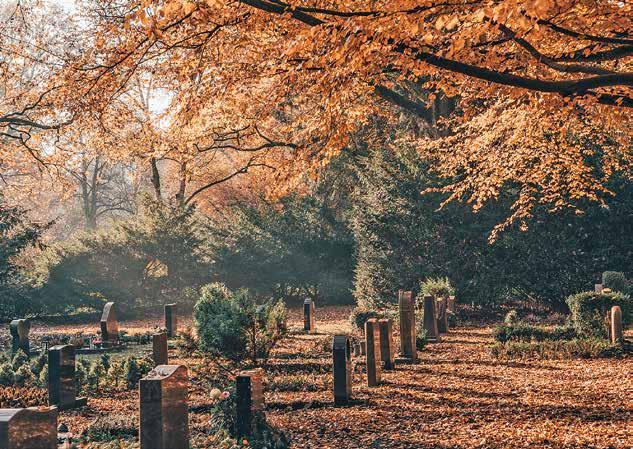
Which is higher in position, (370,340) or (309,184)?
(309,184)

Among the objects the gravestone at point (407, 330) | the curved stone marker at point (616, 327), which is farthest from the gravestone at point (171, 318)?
the curved stone marker at point (616, 327)

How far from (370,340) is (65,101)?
8.04m

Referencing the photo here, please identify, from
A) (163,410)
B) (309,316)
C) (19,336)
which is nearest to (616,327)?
Answer: (309,316)

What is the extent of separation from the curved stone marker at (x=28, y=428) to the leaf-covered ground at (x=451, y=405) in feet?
11.8

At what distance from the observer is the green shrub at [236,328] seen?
12.3 metres

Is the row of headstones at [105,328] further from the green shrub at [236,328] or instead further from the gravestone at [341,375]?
the gravestone at [341,375]

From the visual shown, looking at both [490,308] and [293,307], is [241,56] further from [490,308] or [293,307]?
[293,307]

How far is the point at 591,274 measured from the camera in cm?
1930

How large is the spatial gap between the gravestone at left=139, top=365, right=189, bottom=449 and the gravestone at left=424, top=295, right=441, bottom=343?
9674mm

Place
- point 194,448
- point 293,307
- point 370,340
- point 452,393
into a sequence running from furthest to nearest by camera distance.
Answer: point 293,307 < point 370,340 < point 452,393 < point 194,448

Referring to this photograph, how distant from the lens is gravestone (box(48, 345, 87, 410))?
33.0 ft

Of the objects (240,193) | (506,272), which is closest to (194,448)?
(506,272)

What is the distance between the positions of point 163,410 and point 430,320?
10134 mm

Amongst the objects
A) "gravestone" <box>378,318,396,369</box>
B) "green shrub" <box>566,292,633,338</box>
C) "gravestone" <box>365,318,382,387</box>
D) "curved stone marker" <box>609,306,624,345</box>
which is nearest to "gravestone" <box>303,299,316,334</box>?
"gravestone" <box>378,318,396,369</box>
